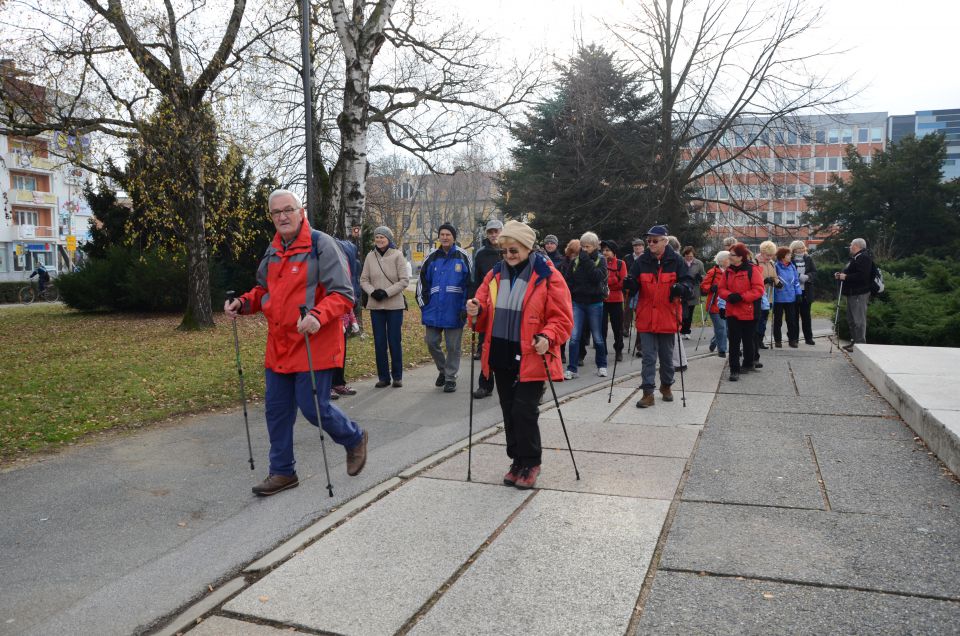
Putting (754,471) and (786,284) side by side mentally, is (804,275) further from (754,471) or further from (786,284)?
(754,471)

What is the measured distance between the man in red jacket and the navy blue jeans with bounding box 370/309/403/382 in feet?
13.0

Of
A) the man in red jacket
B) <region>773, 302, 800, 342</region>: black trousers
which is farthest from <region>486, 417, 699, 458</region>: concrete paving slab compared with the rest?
<region>773, 302, 800, 342</region>: black trousers

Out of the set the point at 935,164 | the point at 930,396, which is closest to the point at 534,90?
the point at 930,396

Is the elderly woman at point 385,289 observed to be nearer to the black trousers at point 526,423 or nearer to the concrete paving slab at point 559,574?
the black trousers at point 526,423

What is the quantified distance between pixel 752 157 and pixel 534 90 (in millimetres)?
8451

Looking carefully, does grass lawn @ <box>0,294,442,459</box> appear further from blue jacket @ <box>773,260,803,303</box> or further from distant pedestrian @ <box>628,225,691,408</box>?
blue jacket @ <box>773,260,803,303</box>

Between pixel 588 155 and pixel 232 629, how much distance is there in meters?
23.5

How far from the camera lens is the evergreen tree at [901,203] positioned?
36.6 meters

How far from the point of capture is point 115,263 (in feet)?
75.2

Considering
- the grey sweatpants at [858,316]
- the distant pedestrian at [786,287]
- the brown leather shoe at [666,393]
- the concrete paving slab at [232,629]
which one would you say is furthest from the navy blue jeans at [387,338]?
the grey sweatpants at [858,316]

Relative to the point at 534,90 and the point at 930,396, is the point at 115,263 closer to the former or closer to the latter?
the point at 534,90

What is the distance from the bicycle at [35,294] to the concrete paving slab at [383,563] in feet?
124

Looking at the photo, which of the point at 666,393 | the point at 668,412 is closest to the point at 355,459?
the point at 668,412

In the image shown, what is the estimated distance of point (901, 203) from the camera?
3756 centimetres
